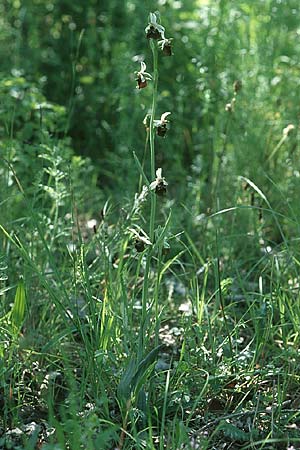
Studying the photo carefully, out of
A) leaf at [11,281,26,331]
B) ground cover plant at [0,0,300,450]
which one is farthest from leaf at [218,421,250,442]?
leaf at [11,281,26,331]

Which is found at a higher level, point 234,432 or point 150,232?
point 150,232

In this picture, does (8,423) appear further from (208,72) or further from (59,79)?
(59,79)

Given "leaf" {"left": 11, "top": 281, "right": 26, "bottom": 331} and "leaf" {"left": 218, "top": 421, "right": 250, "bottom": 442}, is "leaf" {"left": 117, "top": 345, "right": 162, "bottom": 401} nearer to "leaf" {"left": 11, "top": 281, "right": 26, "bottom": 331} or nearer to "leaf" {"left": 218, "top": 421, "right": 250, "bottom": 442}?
"leaf" {"left": 218, "top": 421, "right": 250, "bottom": 442}

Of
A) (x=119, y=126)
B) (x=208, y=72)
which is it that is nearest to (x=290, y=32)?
(x=208, y=72)

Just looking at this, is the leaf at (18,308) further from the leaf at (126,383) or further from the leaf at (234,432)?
the leaf at (234,432)

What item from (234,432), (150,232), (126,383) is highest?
(150,232)

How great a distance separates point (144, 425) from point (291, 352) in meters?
0.53

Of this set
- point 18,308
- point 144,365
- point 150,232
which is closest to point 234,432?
point 144,365

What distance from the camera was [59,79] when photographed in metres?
4.62

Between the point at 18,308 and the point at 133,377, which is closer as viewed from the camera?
the point at 133,377

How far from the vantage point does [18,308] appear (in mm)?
2373

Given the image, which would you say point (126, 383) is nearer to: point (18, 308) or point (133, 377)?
point (133, 377)

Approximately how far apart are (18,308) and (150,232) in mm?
492

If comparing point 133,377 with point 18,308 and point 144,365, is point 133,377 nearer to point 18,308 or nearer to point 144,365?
point 144,365
